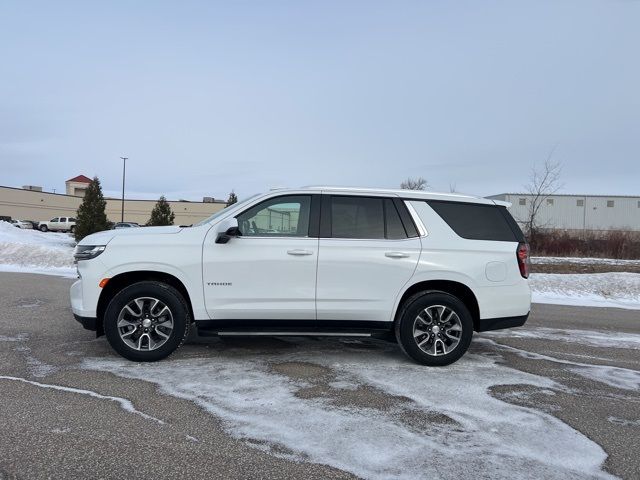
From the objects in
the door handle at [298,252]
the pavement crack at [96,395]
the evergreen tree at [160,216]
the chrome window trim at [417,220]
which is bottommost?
the pavement crack at [96,395]

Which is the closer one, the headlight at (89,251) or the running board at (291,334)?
the headlight at (89,251)

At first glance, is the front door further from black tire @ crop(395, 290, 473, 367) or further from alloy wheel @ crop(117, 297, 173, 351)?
black tire @ crop(395, 290, 473, 367)

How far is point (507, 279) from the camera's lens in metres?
5.40

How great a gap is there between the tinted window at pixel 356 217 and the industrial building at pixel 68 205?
50181mm

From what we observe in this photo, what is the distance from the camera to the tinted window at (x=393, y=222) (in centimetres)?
534

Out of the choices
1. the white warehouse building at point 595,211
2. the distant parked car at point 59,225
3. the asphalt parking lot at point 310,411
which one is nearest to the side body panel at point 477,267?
the asphalt parking lot at point 310,411

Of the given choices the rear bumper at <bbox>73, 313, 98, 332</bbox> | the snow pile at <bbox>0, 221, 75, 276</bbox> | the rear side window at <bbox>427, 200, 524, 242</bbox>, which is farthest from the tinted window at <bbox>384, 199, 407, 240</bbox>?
the snow pile at <bbox>0, 221, 75, 276</bbox>

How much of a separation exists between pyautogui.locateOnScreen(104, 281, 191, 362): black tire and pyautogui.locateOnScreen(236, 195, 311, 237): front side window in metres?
0.99

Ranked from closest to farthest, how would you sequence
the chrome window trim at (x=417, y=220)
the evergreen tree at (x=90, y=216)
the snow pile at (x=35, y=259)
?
the chrome window trim at (x=417, y=220) < the snow pile at (x=35, y=259) < the evergreen tree at (x=90, y=216)

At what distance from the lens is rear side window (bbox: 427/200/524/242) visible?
17.9 ft

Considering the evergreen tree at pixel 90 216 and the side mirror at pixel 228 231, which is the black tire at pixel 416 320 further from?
the evergreen tree at pixel 90 216

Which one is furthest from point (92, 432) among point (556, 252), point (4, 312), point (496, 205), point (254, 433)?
point (556, 252)

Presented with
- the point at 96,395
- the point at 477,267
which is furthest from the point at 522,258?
the point at 96,395

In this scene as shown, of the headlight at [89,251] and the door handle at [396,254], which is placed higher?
the door handle at [396,254]
